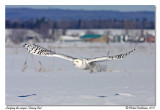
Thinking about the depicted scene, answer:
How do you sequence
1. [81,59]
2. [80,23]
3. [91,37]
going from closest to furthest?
[81,59] < [91,37] < [80,23]

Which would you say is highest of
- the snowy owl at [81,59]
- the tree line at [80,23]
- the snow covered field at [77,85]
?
the tree line at [80,23]

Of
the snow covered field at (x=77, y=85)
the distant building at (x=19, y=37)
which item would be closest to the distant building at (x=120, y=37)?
the distant building at (x=19, y=37)

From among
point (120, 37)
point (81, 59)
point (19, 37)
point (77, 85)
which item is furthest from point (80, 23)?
point (81, 59)

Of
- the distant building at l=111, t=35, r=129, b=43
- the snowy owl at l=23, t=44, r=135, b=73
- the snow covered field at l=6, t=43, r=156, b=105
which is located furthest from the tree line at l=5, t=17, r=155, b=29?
the snowy owl at l=23, t=44, r=135, b=73

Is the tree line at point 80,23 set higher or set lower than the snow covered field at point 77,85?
higher

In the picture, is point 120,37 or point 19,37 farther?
point 120,37

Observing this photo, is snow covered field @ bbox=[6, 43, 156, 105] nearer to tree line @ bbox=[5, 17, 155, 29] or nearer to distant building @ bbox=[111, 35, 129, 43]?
distant building @ bbox=[111, 35, 129, 43]

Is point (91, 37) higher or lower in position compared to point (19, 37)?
higher

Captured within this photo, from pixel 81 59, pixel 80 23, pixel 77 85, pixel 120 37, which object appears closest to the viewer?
pixel 81 59

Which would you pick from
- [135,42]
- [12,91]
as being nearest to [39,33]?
[135,42]

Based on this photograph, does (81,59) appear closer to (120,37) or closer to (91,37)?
(120,37)

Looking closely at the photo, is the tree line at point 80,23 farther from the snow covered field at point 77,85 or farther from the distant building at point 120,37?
the snow covered field at point 77,85

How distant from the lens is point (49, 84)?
10.0m

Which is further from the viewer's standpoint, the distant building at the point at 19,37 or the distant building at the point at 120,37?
the distant building at the point at 120,37
